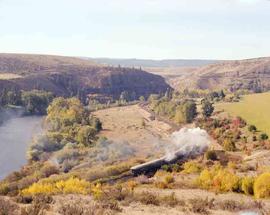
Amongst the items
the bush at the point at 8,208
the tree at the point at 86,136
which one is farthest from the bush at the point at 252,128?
the bush at the point at 8,208

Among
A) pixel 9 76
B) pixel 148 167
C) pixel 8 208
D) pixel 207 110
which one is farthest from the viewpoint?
pixel 9 76

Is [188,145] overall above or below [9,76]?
above

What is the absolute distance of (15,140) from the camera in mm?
81438

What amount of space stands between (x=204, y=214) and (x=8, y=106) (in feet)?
307

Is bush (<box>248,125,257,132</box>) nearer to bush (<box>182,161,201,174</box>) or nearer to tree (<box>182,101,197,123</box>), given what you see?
tree (<box>182,101,197,123</box>)

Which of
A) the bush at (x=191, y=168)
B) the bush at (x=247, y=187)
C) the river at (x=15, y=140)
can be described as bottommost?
the river at (x=15, y=140)

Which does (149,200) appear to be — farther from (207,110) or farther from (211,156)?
(207,110)

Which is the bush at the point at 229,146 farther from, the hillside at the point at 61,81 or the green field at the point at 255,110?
the hillside at the point at 61,81

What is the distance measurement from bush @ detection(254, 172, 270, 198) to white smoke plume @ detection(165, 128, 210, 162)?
65.9ft

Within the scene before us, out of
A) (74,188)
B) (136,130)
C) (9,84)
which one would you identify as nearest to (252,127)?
(136,130)

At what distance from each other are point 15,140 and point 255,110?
43005 millimetres

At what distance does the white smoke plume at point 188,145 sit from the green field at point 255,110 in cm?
1041

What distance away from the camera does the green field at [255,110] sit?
74.6m

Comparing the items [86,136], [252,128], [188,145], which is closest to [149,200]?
[188,145]
